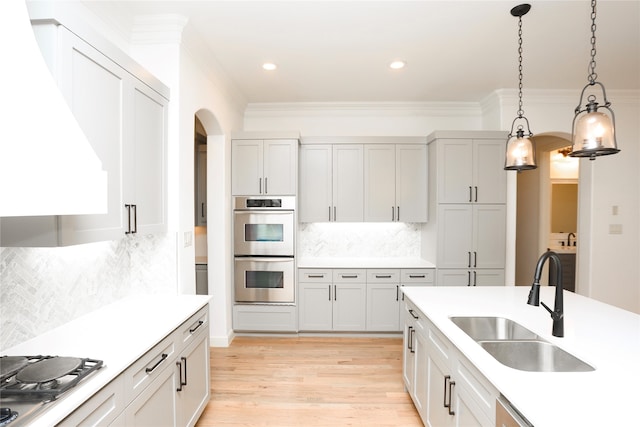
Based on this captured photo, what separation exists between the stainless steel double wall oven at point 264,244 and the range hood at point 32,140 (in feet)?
8.50

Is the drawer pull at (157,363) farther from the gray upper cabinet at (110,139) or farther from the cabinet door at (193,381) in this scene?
the gray upper cabinet at (110,139)

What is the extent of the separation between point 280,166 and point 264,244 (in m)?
0.95

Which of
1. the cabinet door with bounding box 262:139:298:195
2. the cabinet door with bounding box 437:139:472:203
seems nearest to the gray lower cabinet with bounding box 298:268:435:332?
the cabinet door with bounding box 262:139:298:195

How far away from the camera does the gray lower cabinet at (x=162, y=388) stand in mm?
1241

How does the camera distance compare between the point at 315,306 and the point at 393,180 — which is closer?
the point at 315,306

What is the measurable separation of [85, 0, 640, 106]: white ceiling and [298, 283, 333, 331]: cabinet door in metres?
2.38

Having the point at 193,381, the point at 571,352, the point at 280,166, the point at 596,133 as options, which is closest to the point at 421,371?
the point at 571,352

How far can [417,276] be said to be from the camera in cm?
381

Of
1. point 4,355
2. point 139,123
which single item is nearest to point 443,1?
point 139,123

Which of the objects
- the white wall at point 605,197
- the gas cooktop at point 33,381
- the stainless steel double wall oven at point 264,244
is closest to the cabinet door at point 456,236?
the white wall at point 605,197

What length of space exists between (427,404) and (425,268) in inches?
74.9

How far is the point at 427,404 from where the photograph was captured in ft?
6.82

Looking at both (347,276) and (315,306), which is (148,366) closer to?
(315,306)

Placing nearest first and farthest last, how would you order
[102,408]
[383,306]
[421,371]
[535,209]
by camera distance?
[102,408]
[421,371]
[383,306]
[535,209]
